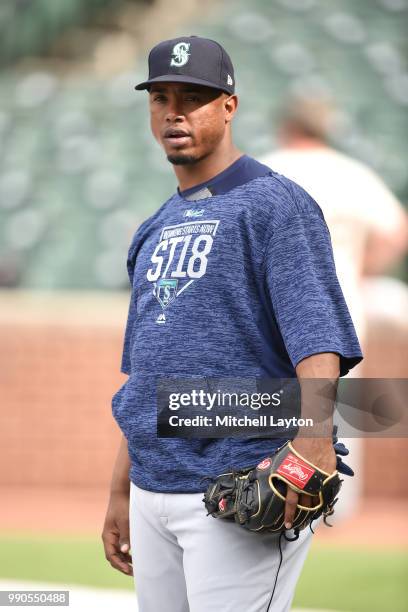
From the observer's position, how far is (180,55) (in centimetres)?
221

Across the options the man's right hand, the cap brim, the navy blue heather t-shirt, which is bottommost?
the man's right hand

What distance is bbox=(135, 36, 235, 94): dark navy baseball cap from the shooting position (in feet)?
7.19

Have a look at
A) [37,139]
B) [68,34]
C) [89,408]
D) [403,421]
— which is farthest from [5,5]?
[403,421]

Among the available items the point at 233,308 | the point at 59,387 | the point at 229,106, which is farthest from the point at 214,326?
the point at 59,387

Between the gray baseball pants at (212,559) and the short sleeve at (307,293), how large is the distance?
342 mm

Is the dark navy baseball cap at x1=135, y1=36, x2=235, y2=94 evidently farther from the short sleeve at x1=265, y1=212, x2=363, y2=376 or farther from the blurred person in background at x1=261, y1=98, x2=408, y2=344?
the blurred person in background at x1=261, y1=98, x2=408, y2=344

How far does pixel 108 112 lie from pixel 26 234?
93 centimetres

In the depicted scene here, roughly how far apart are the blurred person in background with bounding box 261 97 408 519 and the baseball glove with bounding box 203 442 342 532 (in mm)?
3709

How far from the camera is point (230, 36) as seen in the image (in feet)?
21.9

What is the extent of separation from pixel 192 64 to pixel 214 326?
0.54m

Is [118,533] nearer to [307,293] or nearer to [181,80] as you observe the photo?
[307,293]

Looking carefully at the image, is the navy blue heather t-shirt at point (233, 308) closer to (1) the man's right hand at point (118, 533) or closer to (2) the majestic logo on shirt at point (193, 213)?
(2) the majestic logo on shirt at point (193, 213)

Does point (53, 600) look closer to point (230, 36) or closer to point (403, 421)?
point (403, 421)

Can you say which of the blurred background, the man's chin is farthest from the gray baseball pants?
the blurred background
